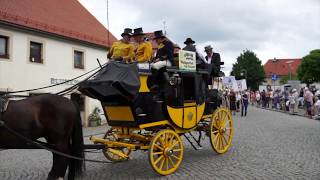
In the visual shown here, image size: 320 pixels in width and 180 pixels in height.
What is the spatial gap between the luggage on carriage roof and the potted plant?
575 inches

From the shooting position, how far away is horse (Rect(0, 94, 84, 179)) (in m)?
6.18

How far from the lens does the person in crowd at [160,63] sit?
808 centimetres

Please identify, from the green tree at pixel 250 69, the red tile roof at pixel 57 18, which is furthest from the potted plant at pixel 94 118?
the green tree at pixel 250 69

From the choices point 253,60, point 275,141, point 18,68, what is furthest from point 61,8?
point 253,60

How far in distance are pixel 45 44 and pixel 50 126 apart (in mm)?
13223

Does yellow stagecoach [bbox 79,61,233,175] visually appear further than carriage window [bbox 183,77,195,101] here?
No

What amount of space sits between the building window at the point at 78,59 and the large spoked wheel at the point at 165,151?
14.2m

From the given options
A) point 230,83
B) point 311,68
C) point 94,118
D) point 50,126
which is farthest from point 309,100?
point 311,68

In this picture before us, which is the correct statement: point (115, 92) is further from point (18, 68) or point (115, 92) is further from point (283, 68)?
point (283, 68)

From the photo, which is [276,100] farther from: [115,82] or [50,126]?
[50,126]

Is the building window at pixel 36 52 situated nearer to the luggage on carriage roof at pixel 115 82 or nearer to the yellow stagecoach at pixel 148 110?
the yellow stagecoach at pixel 148 110

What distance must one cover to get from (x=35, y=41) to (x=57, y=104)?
12581 mm

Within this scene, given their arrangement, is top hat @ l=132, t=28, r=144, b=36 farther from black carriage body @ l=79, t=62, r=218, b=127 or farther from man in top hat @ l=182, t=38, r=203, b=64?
man in top hat @ l=182, t=38, r=203, b=64

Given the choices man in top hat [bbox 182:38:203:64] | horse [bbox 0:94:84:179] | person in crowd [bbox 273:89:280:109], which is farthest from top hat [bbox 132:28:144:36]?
person in crowd [bbox 273:89:280:109]
